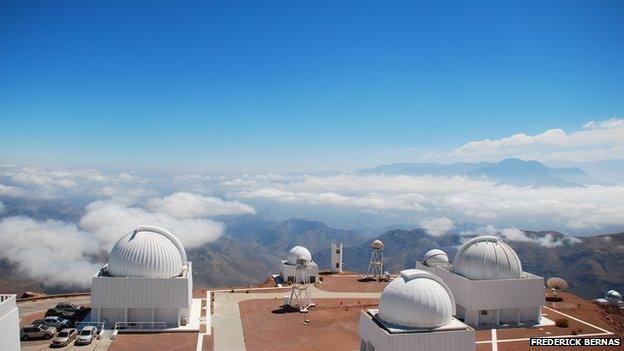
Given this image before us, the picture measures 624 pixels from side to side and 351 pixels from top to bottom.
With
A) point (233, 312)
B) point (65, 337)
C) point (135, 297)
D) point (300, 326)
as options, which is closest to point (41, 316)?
point (65, 337)

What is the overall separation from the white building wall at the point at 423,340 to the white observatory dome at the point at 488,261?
14821 mm

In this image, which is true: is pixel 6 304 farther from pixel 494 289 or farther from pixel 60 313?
pixel 494 289

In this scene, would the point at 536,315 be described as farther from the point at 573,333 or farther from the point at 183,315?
the point at 183,315

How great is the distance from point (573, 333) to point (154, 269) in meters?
34.7

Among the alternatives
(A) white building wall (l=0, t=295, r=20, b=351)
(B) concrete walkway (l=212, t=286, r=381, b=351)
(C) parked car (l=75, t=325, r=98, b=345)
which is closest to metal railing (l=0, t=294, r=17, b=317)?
(A) white building wall (l=0, t=295, r=20, b=351)

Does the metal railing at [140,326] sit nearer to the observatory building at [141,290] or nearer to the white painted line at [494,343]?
the observatory building at [141,290]

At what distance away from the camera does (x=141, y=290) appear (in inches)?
1443

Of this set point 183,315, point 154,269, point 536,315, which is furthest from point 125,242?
point 536,315

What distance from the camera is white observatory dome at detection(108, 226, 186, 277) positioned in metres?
37.5

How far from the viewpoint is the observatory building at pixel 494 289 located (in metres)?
39.9

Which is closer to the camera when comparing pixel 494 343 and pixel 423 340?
pixel 423 340

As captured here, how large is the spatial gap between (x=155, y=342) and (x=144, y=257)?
287 inches

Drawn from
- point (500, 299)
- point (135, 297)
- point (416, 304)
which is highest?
point (416, 304)

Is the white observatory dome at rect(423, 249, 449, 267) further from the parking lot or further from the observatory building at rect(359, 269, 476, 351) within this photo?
the parking lot
